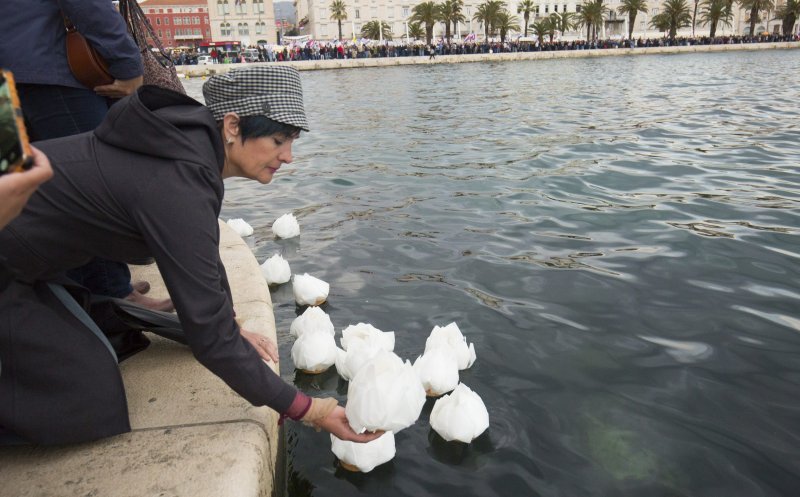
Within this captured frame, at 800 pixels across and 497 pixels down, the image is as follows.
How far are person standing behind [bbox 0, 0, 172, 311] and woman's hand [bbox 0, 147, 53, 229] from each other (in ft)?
6.98

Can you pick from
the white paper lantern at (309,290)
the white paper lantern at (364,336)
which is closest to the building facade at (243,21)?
the white paper lantern at (309,290)

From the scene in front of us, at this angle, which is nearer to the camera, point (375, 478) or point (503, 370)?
point (375, 478)

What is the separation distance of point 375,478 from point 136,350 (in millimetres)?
1323

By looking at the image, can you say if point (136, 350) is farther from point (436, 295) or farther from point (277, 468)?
point (436, 295)

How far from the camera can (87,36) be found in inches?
128

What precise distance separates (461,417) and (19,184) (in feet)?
7.35

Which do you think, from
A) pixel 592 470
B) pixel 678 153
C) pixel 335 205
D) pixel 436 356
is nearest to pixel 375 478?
pixel 436 356

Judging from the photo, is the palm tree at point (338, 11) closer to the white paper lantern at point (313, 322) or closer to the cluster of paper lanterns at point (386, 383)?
the cluster of paper lanterns at point (386, 383)

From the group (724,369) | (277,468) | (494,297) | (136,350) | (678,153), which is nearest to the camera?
(277,468)

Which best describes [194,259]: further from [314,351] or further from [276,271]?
[276,271]

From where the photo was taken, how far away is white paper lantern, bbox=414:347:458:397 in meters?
3.37

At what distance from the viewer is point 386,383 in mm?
2355

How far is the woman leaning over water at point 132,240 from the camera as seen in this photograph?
2.14 meters

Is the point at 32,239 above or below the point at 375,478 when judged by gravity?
above
